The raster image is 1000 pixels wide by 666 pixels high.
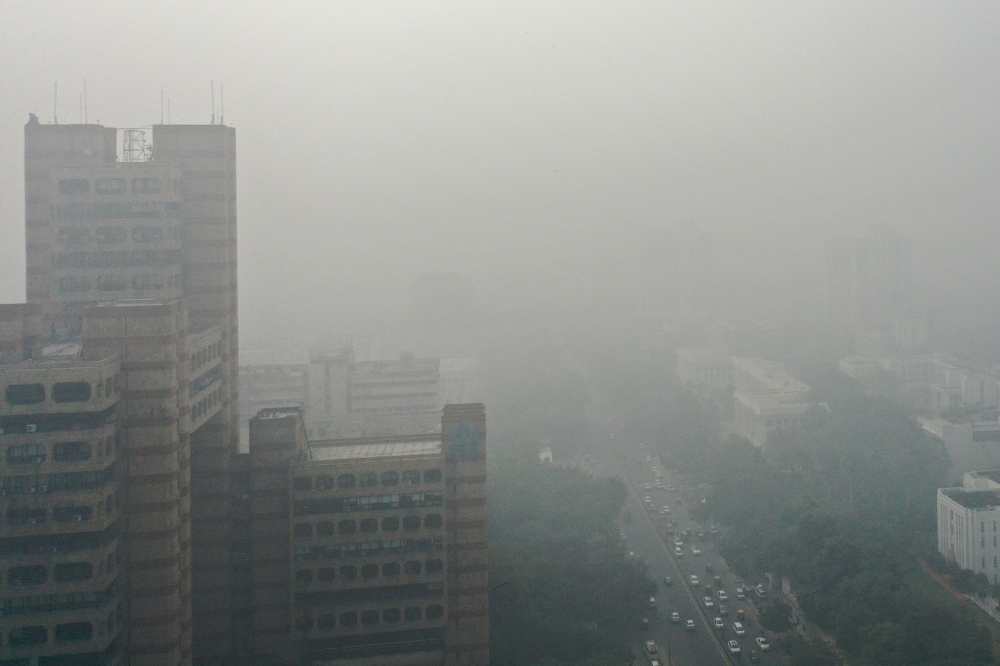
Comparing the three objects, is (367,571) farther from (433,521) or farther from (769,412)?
(769,412)

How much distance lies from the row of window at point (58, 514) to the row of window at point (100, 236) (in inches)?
65.4

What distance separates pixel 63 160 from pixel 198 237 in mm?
1000

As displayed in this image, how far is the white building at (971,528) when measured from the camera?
6.78m

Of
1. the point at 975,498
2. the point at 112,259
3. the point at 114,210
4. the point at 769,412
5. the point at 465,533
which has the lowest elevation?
the point at 975,498

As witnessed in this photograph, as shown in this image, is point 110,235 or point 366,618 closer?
point 110,235

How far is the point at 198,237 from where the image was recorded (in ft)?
→ 15.9

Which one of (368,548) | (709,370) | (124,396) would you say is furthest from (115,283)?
(709,370)

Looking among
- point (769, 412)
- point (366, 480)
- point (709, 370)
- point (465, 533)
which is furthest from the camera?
point (709, 370)

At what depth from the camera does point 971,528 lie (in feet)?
22.2

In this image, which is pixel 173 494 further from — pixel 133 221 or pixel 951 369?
pixel 951 369

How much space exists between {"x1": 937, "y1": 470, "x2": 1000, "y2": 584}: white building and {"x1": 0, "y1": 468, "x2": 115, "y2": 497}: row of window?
21.9 ft

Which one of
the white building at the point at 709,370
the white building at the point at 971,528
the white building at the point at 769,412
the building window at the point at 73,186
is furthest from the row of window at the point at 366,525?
the white building at the point at 709,370

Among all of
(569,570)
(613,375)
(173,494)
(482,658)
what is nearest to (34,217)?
(173,494)

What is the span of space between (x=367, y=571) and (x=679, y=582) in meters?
3.36
